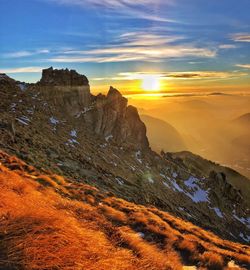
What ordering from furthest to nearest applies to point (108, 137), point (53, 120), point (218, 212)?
point (108, 137)
point (218, 212)
point (53, 120)

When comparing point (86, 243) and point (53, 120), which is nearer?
point (86, 243)

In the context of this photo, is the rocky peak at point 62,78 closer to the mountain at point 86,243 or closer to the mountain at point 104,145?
the mountain at point 104,145

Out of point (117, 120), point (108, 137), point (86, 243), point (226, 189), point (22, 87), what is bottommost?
point (226, 189)

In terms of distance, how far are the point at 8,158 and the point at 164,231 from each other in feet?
43.9

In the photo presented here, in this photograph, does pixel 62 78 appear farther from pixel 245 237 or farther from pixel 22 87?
pixel 245 237

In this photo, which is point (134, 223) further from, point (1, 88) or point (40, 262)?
point (1, 88)

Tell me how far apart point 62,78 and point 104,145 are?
3576 cm

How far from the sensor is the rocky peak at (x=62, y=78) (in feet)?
321

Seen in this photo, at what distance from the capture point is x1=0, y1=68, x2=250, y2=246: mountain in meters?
42.8

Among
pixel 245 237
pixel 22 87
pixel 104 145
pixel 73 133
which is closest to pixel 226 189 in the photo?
pixel 245 237

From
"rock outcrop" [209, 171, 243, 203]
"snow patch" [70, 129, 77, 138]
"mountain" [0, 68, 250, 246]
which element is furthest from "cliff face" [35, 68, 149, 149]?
"rock outcrop" [209, 171, 243, 203]

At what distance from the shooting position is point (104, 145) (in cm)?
7450

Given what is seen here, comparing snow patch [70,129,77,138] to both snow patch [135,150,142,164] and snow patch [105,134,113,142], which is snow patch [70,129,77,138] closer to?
Result: snow patch [135,150,142,164]

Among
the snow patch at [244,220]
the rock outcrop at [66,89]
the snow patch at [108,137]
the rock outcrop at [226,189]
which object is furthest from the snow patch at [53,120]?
the rock outcrop at [226,189]
